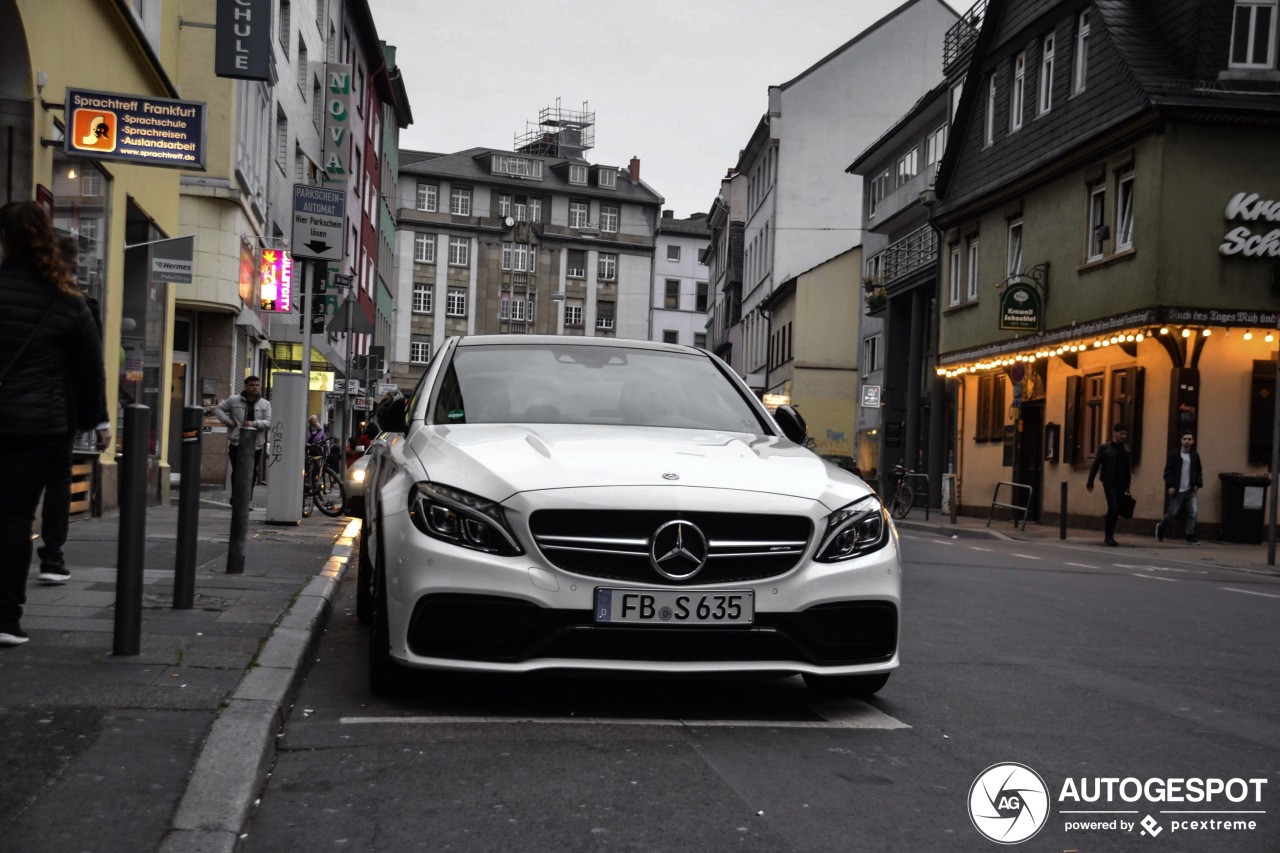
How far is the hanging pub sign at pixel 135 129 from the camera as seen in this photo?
12.6 meters

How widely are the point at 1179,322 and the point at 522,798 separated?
21468 millimetres

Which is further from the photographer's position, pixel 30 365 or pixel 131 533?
pixel 30 365

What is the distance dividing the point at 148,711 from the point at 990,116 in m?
31.5

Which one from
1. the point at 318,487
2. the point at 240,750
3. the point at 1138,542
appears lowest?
the point at 1138,542

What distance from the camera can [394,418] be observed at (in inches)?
280

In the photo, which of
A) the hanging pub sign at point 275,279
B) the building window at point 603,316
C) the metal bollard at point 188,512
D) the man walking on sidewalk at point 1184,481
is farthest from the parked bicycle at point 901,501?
the building window at point 603,316

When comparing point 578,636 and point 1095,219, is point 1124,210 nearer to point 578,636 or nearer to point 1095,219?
point 1095,219

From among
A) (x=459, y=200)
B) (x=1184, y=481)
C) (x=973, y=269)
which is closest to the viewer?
(x=1184, y=481)

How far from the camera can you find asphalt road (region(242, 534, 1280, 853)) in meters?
4.16

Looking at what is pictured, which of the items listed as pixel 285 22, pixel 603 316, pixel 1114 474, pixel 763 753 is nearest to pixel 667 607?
pixel 763 753

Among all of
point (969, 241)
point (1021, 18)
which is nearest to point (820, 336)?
point (969, 241)

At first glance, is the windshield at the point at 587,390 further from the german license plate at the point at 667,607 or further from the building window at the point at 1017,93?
the building window at the point at 1017,93

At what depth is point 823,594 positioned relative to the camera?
5641 mm

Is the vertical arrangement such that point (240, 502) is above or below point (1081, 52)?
below
